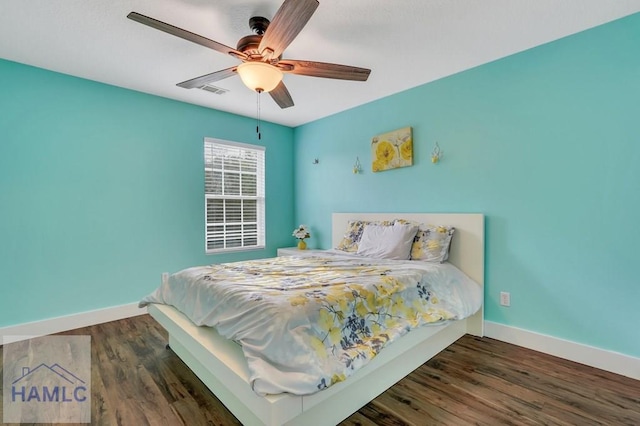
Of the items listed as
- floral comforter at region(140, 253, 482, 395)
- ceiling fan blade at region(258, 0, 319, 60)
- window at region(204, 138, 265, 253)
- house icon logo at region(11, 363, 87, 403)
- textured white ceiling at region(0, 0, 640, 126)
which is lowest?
house icon logo at region(11, 363, 87, 403)

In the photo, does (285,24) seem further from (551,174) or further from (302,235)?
(302,235)

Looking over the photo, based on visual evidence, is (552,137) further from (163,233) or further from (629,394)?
(163,233)

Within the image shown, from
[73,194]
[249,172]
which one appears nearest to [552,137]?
[249,172]

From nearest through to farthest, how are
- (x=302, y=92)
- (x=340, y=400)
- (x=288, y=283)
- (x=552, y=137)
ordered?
(x=340, y=400) → (x=288, y=283) → (x=552, y=137) → (x=302, y=92)

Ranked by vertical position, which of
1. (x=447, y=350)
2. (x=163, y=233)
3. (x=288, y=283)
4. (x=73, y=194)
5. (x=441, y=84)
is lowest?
(x=447, y=350)

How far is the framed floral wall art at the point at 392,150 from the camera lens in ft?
10.9

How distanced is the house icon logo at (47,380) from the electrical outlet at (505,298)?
3.09m

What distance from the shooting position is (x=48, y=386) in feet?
6.52

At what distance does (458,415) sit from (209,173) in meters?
3.61

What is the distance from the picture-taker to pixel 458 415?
1.69 metres

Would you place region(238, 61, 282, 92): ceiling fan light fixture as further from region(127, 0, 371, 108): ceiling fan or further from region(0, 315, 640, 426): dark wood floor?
region(0, 315, 640, 426): dark wood floor

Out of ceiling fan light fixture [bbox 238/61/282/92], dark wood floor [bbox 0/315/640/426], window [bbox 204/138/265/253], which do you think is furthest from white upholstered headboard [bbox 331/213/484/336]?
window [bbox 204/138/265/253]

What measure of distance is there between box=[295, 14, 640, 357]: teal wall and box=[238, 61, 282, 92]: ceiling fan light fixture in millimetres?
1856

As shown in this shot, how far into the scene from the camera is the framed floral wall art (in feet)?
10.9
